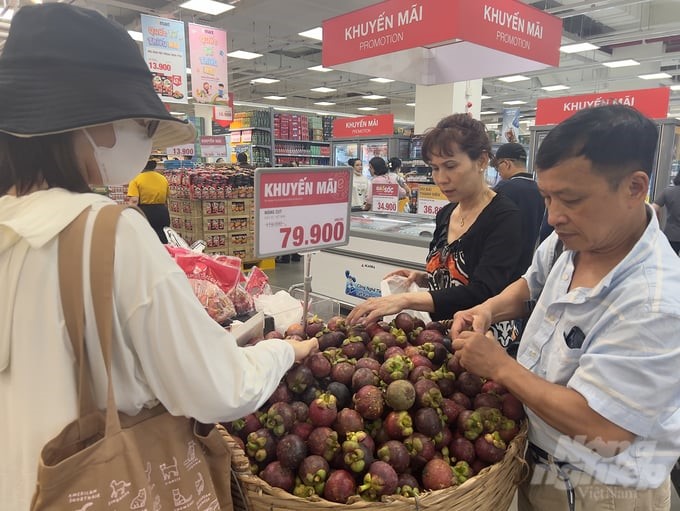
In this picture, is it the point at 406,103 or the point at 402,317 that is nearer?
the point at 402,317

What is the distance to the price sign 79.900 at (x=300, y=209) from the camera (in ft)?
4.80

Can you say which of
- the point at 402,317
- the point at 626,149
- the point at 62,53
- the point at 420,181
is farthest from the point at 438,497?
the point at 420,181

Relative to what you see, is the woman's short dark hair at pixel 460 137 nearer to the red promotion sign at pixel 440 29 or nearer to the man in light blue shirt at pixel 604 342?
the man in light blue shirt at pixel 604 342

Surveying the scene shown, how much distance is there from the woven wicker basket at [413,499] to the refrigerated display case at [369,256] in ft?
10.3

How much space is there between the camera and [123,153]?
1.00m

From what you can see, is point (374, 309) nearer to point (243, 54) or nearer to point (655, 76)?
point (243, 54)

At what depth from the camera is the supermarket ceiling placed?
363 inches

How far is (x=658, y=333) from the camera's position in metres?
0.93

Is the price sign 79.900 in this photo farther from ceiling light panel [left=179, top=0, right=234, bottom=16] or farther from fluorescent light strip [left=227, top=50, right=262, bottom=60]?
fluorescent light strip [left=227, top=50, right=262, bottom=60]

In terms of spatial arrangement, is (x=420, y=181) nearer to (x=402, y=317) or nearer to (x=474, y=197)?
(x=474, y=197)

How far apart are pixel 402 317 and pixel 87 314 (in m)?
1.09

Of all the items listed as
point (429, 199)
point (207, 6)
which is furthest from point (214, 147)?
point (429, 199)

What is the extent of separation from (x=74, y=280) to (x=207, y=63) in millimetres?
8904

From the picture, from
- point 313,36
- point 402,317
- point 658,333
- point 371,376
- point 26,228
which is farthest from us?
point 313,36
